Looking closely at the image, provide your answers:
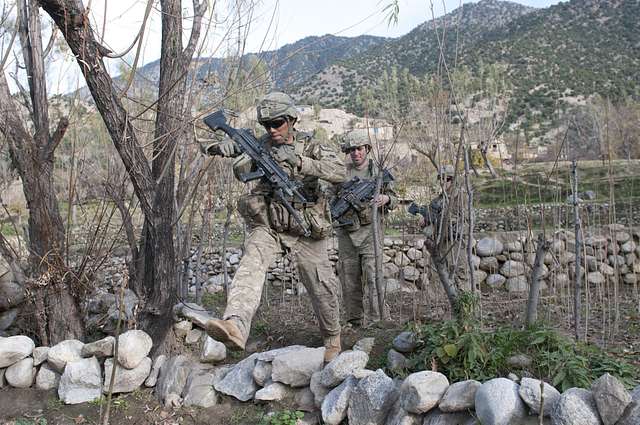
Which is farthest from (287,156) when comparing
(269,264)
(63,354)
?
(63,354)

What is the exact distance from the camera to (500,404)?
220 cm

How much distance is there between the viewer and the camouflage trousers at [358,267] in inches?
183

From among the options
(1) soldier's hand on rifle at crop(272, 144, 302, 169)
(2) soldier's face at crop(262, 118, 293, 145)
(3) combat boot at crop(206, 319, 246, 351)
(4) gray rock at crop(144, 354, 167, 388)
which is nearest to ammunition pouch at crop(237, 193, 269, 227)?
(1) soldier's hand on rifle at crop(272, 144, 302, 169)

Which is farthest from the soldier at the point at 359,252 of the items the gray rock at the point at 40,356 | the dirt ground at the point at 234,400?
the gray rock at the point at 40,356

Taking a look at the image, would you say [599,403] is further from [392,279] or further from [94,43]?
[392,279]

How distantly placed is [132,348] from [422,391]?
80.2 inches

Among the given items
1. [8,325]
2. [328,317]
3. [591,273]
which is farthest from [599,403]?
[591,273]

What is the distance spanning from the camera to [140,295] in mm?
4176

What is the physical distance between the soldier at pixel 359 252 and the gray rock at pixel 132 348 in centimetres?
172

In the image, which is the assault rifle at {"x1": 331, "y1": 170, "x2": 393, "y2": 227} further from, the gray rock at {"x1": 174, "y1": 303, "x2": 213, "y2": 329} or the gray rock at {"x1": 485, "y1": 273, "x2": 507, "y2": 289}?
the gray rock at {"x1": 485, "y1": 273, "x2": 507, "y2": 289}

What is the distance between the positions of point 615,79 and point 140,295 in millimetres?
32601

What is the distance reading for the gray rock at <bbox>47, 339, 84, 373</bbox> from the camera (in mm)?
3633

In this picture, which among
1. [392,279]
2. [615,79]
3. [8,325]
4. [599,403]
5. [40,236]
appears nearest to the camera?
[599,403]

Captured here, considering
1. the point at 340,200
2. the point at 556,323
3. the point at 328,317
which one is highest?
the point at 340,200
